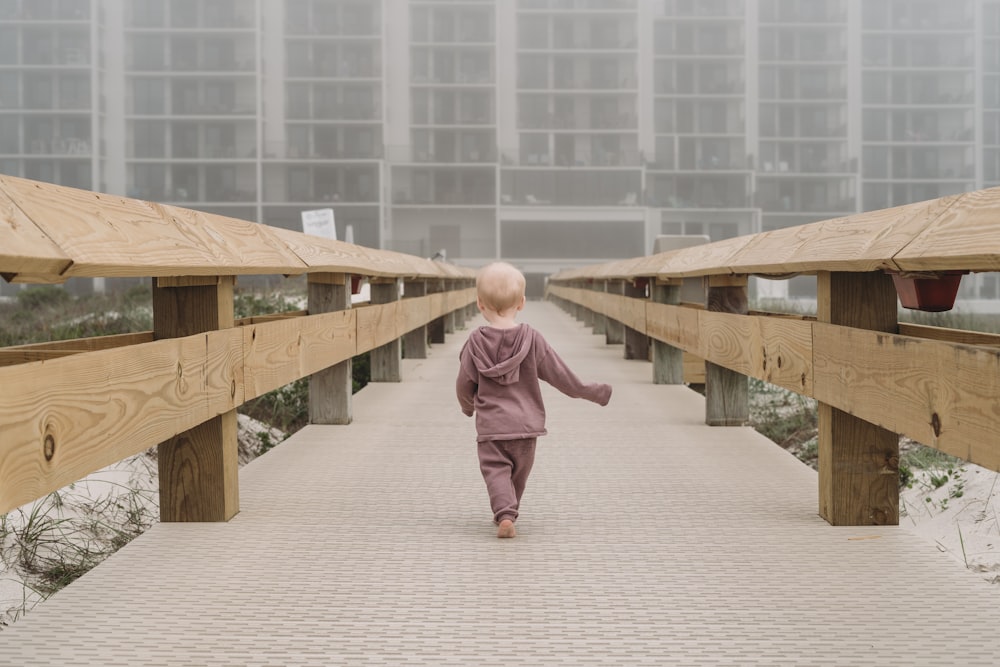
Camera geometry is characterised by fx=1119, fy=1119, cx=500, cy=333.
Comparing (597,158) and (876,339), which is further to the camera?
(597,158)

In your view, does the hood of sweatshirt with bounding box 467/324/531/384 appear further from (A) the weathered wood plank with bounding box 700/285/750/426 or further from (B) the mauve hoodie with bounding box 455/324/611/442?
(A) the weathered wood plank with bounding box 700/285/750/426

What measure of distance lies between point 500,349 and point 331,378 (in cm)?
260

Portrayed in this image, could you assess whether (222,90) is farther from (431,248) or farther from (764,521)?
(764,521)

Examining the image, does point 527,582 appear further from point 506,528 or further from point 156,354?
point 156,354

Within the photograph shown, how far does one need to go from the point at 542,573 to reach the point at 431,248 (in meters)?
61.6

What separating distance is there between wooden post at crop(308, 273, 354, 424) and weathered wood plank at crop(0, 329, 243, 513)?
2.29m

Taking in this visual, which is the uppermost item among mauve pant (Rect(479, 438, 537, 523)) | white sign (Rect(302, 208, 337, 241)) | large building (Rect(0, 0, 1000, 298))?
large building (Rect(0, 0, 1000, 298))

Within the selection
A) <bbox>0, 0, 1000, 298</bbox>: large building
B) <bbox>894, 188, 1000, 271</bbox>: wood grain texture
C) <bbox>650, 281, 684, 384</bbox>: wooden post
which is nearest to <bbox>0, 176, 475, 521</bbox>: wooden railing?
<bbox>894, 188, 1000, 271</bbox>: wood grain texture

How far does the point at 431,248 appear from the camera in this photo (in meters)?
64.6

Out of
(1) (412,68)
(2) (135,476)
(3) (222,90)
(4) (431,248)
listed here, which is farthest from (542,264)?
(2) (135,476)

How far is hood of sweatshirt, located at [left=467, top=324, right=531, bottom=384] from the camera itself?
13.5ft

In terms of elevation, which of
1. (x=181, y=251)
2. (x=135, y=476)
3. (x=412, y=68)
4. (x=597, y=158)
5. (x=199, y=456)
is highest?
(x=412, y=68)

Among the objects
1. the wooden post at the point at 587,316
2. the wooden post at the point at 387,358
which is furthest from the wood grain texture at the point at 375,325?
the wooden post at the point at 587,316

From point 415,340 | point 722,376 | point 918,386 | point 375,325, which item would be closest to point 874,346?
point 918,386
